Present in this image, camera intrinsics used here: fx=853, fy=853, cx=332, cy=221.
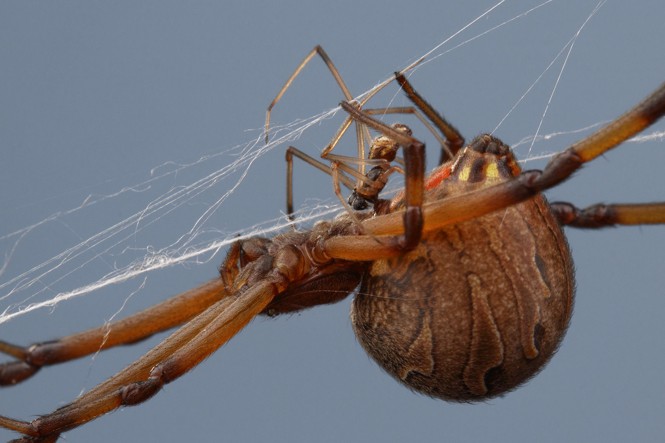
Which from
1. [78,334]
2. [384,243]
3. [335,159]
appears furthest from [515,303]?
[78,334]

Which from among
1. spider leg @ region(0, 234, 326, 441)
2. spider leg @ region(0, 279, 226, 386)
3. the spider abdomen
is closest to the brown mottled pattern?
the spider abdomen

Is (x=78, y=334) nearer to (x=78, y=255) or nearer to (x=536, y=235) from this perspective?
(x=78, y=255)

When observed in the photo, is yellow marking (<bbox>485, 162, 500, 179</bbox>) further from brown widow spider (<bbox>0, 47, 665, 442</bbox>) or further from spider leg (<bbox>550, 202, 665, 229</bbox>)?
spider leg (<bbox>550, 202, 665, 229</bbox>)

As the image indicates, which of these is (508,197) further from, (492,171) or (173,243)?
(173,243)

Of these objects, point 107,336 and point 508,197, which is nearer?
point 508,197

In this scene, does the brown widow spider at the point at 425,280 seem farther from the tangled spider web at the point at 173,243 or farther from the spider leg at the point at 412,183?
the tangled spider web at the point at 173,243

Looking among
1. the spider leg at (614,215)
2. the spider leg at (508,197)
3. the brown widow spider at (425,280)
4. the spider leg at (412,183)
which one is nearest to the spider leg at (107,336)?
the brown widow spider at (425,280)

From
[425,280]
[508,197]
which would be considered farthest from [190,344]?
[508,197]

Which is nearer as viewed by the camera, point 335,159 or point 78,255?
point 335,159

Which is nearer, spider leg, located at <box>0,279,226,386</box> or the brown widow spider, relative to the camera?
the brown widow spider
